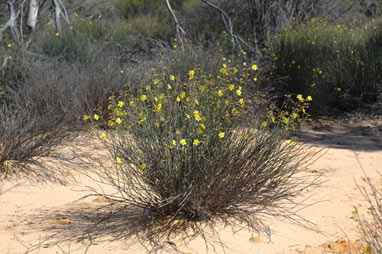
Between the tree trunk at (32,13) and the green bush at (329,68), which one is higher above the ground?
the tree trunk at (32,13)

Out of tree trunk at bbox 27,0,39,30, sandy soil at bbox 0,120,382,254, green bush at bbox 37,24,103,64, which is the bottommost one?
sandy soil at bbox 0,120,382,254

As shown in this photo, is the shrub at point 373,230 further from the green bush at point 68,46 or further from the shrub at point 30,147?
the green bush at point 68,46

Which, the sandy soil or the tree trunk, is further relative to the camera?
the tree trunk

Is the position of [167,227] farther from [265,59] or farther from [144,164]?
[265,59]

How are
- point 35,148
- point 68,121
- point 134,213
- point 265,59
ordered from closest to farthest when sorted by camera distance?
point 134,213
point 35,148
point 68,121
point 265,59

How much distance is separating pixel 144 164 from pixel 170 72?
384 centimetres

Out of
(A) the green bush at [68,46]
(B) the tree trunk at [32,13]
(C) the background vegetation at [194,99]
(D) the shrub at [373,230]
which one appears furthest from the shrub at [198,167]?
(B) the tree trunk at [32,13]

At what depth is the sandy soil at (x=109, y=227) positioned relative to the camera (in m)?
3.32

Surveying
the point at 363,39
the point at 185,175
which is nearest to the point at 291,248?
the point at 185,175

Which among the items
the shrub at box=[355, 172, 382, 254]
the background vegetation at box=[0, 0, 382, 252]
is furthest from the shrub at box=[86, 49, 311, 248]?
the shrub at box=[355, 172, 382, 254]

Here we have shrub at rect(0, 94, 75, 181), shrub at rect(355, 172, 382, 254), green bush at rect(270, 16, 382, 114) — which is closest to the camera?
shrub at rect(355, 172, 382, 254)

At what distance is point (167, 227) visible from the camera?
352 cm

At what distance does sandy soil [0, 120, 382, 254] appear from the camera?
3316 mm

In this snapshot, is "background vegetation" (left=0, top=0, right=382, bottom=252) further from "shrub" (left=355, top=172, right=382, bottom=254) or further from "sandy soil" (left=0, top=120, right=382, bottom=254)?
"shrub" (left=355, top=172, right=382, bottom=254)
